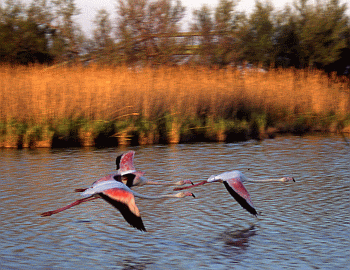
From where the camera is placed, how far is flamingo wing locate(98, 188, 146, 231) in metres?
4.44

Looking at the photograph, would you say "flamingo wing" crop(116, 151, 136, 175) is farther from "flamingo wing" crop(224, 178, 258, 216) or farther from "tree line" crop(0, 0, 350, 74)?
"tree line" crop(0, 0, 350, 74)

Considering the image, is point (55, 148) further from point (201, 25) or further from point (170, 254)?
point (201, 25)

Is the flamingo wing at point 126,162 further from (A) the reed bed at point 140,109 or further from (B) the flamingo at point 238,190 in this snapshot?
(A) the reed bed at point 140,109

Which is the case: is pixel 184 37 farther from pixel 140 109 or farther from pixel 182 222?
pixel 182 222

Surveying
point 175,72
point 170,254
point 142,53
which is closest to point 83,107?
point 175,72

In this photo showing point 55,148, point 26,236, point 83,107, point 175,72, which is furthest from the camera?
point 175,72

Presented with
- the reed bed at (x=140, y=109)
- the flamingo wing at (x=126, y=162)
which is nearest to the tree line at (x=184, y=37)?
the reed bed at (x=140, y=109)

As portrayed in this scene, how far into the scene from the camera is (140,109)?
1334 cm

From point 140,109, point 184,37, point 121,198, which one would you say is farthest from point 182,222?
point 184,37

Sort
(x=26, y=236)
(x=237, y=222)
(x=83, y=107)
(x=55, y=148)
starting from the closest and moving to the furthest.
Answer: (x=26, y=236) < (x=237, y=222) < (x=55, y=148) < (x=83, y=107)

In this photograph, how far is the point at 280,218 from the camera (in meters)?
5.86

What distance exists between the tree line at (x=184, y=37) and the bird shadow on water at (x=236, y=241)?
65.7 ft

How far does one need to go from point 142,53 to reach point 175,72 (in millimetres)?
10417

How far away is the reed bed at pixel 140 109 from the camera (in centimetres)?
1222
